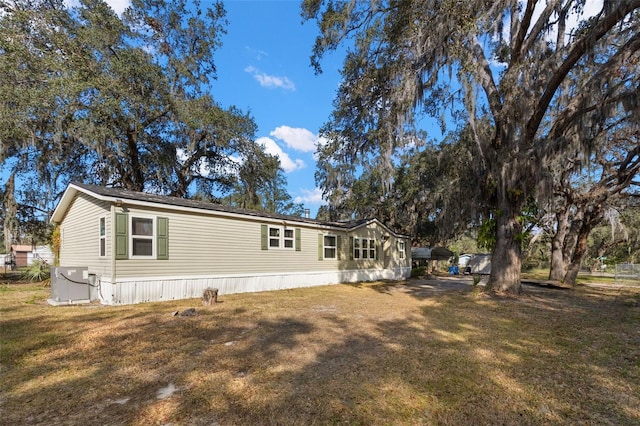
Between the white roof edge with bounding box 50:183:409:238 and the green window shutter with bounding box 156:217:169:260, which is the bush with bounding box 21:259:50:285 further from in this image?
the green window shutter with bounding box 156:217:169:260

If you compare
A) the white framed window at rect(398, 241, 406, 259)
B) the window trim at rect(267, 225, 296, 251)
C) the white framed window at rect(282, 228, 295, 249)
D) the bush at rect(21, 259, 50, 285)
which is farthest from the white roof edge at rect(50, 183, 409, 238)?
the white framed window at rect(398, 241, 406, 259)

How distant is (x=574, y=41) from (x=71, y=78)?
1680 cm

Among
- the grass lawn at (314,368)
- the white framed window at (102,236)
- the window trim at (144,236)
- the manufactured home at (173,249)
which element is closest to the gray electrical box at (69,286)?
the manufactured home at (173,249)

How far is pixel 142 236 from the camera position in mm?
9188

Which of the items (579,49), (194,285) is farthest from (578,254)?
(194,285)

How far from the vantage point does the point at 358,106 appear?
1091 cm

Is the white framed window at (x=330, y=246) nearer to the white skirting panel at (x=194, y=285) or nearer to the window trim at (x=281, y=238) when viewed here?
the white skirting panel at (x=194, y=285)

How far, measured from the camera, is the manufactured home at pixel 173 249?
345 inches

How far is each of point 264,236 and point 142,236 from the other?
4.24m

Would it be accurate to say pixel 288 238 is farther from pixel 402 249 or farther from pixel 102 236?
pixel 402 249

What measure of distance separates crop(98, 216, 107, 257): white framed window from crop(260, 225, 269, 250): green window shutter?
4.91 meters

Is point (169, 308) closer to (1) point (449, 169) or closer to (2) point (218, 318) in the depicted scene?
(2) point (218, 318)

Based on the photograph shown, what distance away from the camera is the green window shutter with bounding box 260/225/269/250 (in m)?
12.2

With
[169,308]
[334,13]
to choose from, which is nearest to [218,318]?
[169,308]
